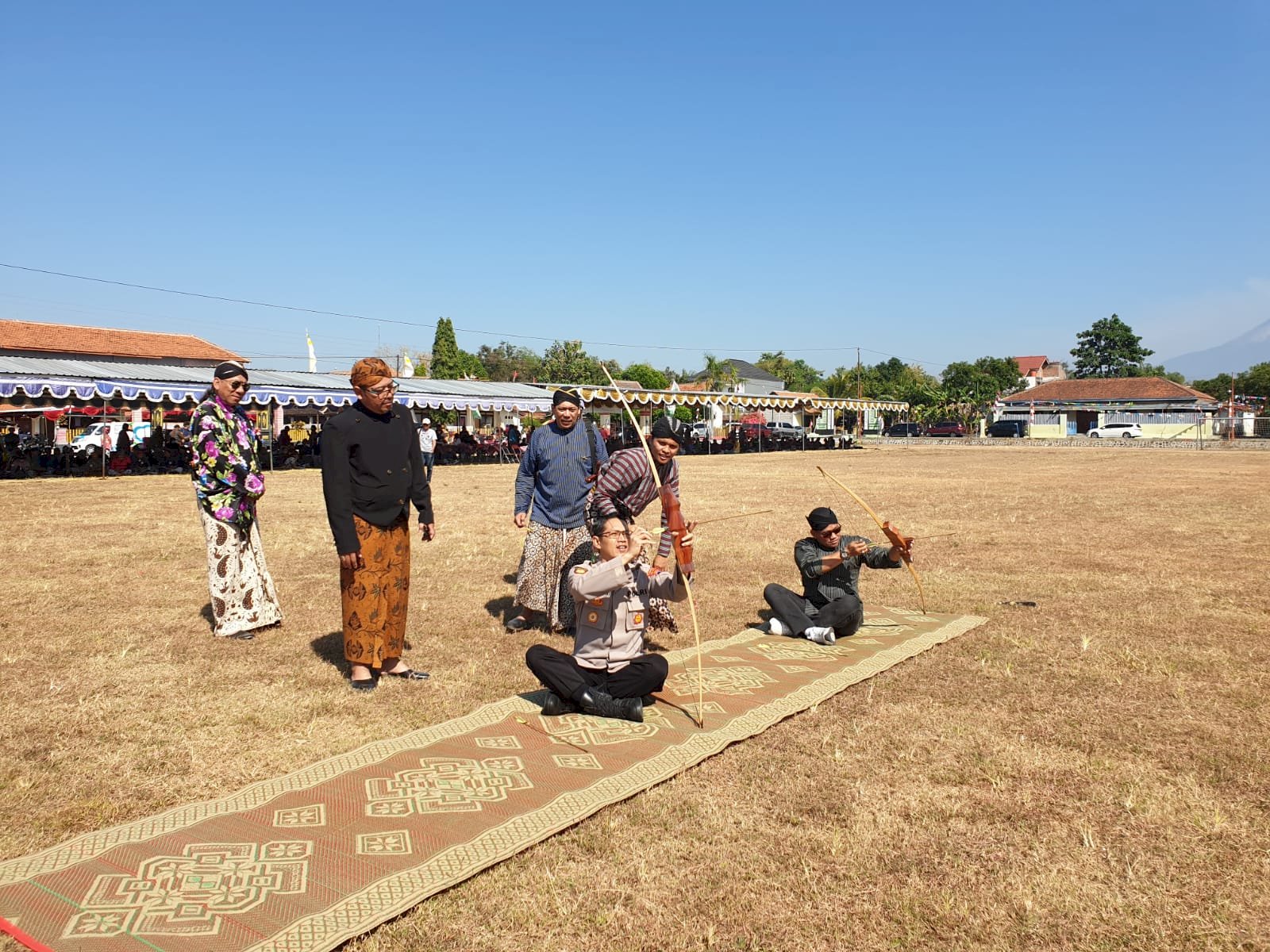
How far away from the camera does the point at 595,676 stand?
16.5ft

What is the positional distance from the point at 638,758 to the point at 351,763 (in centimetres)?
134

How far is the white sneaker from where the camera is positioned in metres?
6.49

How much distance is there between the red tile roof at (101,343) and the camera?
162 ft

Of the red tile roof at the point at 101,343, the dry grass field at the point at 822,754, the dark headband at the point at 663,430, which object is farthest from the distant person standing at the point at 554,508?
the red tile roof at the point at 101,343

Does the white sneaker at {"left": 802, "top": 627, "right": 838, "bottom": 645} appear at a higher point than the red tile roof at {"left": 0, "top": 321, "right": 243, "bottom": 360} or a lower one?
lower

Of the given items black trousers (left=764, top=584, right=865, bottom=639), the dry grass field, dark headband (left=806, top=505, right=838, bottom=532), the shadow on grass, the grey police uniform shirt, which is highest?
dark headband (left=806, top=505, right=838, bottom=532)

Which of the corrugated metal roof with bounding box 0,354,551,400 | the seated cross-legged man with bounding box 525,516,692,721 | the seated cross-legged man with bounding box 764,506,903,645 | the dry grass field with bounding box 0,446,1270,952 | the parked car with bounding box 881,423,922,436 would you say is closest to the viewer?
the dry grass field with bounding box 0,446,1270,952

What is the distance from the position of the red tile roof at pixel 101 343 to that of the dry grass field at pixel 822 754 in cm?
4785

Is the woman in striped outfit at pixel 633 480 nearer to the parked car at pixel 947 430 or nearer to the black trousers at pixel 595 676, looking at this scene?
the black trousers at pixel 595 676

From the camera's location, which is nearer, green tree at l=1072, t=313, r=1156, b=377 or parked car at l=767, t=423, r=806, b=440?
parked car at l=767, t=423, r=806, b=440

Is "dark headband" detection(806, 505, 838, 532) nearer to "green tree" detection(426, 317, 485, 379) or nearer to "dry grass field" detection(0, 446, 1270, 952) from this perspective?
"dry grass field" detection(0, 446, 1270, 952)

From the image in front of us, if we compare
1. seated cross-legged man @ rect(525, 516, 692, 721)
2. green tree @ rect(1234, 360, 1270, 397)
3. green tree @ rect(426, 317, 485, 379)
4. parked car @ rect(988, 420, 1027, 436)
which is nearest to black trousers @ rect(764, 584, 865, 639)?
seated cross-legged man @ rect(525, 516, 692, 721)

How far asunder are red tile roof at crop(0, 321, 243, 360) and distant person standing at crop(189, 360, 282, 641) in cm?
4891

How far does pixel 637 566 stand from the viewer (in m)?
5.03
